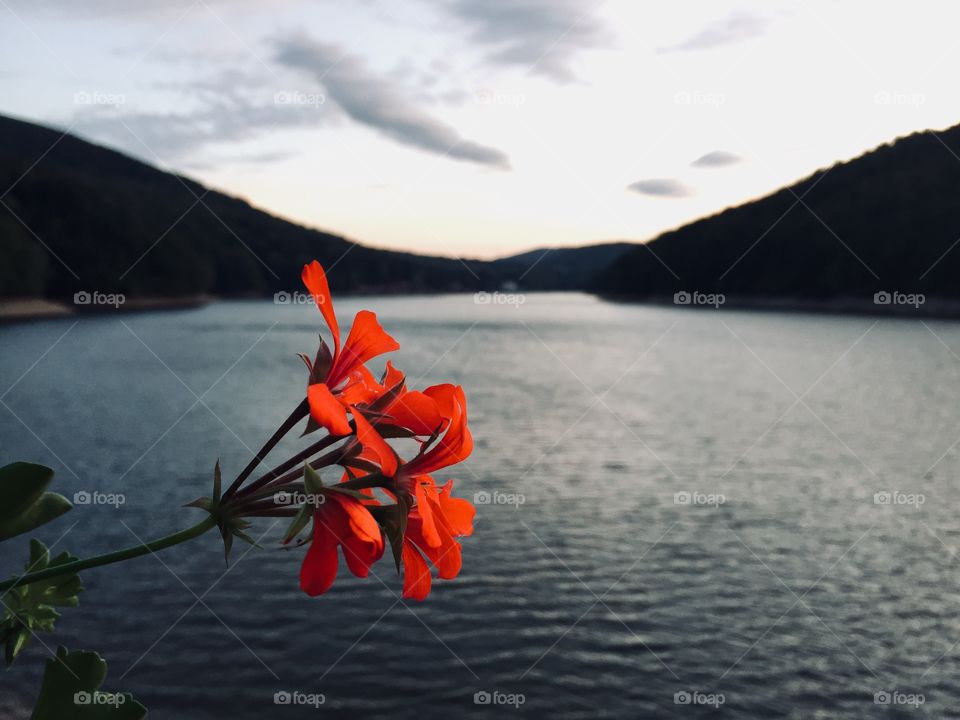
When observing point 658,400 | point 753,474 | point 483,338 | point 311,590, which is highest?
point 483,338

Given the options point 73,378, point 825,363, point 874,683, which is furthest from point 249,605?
point 825,363

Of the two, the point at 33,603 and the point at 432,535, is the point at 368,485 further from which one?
the point at 33,603

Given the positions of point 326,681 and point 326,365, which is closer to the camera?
point 326,365

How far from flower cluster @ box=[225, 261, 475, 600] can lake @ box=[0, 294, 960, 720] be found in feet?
30.0

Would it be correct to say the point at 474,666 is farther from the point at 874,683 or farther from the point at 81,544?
the point at 81,544

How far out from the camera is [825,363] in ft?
183

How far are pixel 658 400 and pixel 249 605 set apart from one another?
27712mm
